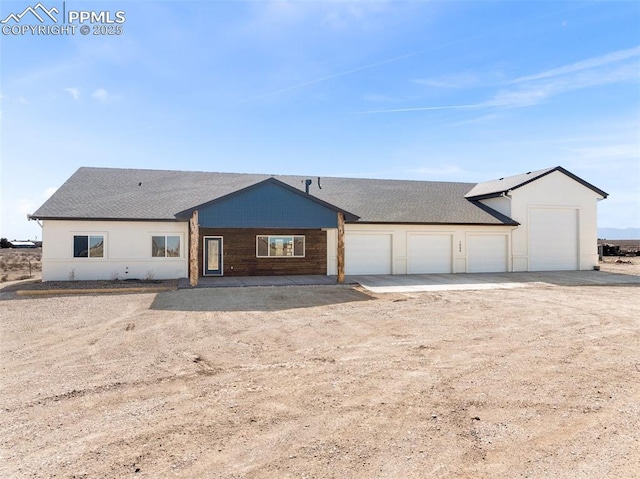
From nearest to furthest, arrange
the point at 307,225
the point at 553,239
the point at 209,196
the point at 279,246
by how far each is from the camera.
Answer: the point at 307,225, the point at 279,246, the point at 209,196, the point at 553,239

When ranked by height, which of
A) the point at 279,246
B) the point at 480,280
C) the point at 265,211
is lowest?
the point at 480,280

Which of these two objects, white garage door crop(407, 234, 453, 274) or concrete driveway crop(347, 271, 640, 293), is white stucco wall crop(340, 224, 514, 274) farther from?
concrete driveway crop(347, 271, 640, 293)

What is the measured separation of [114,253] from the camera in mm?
18938

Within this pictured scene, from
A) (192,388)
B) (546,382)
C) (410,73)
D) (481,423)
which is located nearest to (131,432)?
(192,388)

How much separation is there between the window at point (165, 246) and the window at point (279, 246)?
385 centimetres

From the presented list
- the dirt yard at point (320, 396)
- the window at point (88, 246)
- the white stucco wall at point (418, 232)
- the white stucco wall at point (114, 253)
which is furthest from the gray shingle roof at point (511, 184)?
the window at point (88, 246)

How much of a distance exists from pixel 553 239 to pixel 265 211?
17319mm

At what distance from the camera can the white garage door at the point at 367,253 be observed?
2195 centimetres

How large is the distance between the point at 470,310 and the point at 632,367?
555 centimetres

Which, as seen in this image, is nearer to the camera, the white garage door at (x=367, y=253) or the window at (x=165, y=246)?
the window at (x=165, y=246)

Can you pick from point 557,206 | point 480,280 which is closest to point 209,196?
point 480,280

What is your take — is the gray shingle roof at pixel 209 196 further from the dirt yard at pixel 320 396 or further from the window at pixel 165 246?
the dirt yard at pixel 320 396

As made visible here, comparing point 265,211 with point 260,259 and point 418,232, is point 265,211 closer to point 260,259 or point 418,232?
point 260,259

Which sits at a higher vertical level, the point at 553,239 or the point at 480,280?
the point at 553,239
